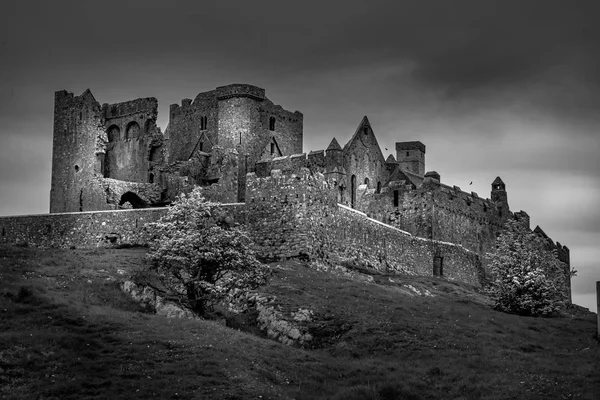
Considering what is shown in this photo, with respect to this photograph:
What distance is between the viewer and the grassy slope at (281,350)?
3916 centimetres

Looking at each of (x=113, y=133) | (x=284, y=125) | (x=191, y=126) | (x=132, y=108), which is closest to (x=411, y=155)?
(x=284, y=125)

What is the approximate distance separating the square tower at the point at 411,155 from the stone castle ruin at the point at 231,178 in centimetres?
4318

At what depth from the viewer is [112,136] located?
101438mm

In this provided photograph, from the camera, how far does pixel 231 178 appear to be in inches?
3442

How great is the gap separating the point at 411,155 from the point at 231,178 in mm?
69764

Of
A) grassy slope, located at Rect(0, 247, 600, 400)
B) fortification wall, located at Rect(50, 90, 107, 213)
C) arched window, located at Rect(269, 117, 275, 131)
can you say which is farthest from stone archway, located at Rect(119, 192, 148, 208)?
grassy slope, located at Rect(0, 247, 600, 400)

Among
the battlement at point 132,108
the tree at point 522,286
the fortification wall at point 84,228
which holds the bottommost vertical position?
the tree at point 522,286

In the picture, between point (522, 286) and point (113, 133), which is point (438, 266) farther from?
point (113, 133)

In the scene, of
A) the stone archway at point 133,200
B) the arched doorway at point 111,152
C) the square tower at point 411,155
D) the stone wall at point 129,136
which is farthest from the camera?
the square tower at point 411,155

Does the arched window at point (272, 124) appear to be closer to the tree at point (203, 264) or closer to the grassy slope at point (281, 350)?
the grassy slope at point (281, 350)

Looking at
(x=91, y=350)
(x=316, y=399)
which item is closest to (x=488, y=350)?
(x=316, y=399)

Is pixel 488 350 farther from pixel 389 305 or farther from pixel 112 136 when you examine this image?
pixel 112 136

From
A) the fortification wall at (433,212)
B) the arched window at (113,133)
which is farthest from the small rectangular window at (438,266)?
the arched window at (113,133)

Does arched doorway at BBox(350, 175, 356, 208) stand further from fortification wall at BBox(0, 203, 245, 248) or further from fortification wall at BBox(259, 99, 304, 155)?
fortification wall at BBox(0, 203, 245, 248)
